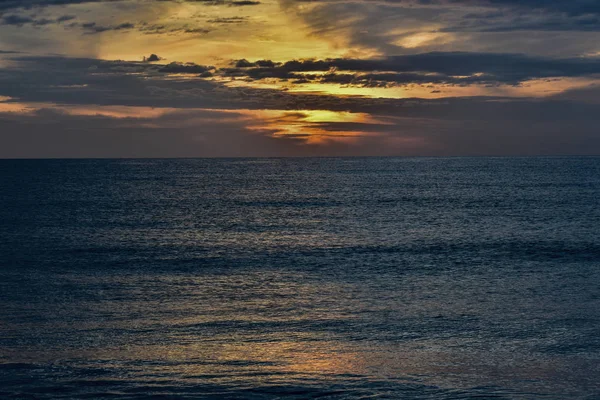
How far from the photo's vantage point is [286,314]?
29.7 metres

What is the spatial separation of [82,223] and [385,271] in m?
39.5

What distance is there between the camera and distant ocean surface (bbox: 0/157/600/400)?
20266mm

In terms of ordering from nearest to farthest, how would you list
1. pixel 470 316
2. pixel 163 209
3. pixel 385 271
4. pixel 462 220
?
pixel 470 316 < pixel 385 271 < pixel 462 220 < pixel 163 209

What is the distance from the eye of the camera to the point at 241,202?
105 m

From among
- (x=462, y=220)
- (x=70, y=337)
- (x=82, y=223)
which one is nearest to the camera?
(x=70, y=337)

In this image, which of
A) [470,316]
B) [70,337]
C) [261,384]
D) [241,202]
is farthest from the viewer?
[241,202]

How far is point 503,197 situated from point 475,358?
89117 millimetres

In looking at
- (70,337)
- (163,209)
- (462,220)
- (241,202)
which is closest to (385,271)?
(70,337)

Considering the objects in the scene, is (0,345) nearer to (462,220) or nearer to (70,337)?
(70,337)

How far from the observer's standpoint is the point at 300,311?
99.5 feet

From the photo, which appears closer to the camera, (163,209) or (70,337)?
(70,337)

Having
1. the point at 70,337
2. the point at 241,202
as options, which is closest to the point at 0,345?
the point at 70,337

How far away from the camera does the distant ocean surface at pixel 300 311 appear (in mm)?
20266

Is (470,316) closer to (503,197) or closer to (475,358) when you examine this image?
(475,358)
